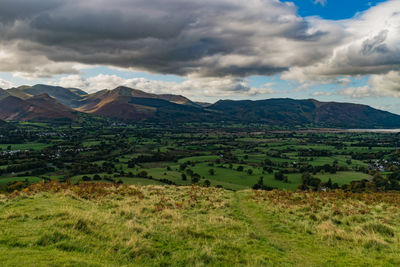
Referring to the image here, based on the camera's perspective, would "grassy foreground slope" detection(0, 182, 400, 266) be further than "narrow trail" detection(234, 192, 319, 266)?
No

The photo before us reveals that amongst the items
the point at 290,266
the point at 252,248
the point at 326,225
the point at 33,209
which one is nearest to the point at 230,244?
the point at 252,248

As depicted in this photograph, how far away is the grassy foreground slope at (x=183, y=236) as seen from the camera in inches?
470

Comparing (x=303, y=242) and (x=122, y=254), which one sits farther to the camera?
(x=303, y=242)

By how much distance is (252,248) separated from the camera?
14.3 metres

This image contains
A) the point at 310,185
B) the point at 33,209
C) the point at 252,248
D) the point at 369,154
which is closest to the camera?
the point at 252,248

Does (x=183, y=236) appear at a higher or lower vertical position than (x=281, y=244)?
higher

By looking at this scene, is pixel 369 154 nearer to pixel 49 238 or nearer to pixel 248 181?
pixel 248 181

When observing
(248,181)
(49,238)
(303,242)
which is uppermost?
(49,238)

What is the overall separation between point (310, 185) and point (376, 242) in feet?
268

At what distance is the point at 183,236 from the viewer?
15.5 metres

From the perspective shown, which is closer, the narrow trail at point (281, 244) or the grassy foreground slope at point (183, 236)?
the grassy foreground slope at point (183, 236)

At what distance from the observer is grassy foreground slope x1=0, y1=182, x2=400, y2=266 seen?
39.2 feet

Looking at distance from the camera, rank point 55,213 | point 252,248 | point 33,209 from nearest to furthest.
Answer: point 252,248 < point 55,213 < point 33,209

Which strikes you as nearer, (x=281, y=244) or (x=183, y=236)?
(x=183, y=236)
